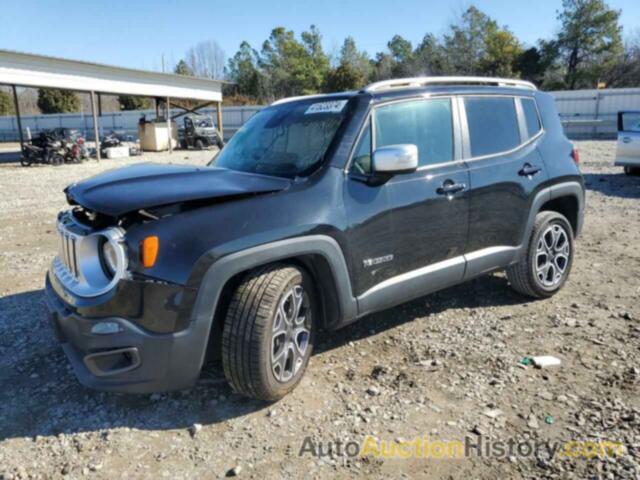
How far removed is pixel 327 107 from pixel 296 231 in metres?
1.18

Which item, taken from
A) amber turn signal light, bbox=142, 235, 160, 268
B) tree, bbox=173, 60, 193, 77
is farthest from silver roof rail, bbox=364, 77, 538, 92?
tree, bbox=173, 60, 193, 77

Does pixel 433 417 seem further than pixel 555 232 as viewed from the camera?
No

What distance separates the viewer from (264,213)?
283 centimetres

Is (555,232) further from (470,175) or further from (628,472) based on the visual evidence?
(628,472)

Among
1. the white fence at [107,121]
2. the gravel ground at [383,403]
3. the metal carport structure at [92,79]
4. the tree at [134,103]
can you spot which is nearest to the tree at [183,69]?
the tree at [134,103]

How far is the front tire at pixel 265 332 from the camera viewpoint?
2770mm

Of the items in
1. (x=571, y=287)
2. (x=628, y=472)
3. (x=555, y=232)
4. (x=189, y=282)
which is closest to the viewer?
(x=628, y=472)

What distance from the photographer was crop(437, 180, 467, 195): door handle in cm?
367

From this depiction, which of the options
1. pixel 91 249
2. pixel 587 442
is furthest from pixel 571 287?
pixel 91 249

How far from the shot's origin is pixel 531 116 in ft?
14.9

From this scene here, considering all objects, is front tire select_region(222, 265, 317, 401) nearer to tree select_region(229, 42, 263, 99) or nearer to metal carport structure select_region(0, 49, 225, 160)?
metal carport structure select_region(0, 49, 225, 160)

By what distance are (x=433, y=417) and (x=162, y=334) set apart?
5.31ft

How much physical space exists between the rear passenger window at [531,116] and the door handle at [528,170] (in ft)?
1.07

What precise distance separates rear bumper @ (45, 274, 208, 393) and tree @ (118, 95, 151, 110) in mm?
57845
